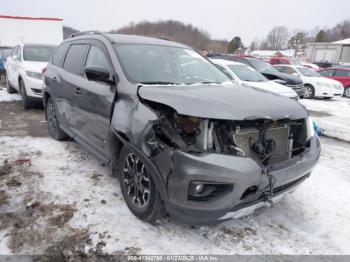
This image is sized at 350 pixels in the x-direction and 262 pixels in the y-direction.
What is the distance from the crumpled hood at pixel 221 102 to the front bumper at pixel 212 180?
1.20 ft

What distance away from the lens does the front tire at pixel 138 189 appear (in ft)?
8.85

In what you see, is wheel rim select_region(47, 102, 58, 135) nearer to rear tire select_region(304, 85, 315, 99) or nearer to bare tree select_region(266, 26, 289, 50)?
rear tire select_region(304, 85, 315, 99)

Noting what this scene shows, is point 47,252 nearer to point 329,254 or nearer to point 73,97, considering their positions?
point 73,97

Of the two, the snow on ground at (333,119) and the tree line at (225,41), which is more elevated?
the tree line at (225,41)

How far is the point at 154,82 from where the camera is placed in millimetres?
3221

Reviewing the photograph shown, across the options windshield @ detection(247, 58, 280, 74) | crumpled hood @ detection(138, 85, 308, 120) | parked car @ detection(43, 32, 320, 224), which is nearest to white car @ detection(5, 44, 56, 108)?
parked car @ detection(43, 32, 320, 224)

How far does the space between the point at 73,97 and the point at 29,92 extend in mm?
3901

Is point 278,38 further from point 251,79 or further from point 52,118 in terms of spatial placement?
point 52,118

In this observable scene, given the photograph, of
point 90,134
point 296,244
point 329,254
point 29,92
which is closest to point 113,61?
point 90,134

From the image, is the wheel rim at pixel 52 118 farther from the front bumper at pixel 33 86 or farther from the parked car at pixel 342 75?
the parked car at pixel 342 75

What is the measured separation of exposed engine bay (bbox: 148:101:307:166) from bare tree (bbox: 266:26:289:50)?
102 m

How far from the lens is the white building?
27.9 metres

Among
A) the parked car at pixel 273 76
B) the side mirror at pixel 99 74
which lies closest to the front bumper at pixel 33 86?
the side mirror at pixel 99 74

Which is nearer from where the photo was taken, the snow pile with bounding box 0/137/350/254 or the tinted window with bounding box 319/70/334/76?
the snow pile with bounding box 0/137/350/254
